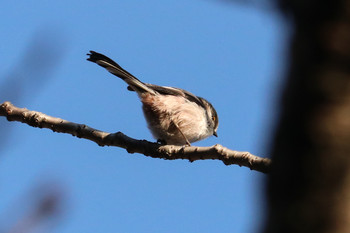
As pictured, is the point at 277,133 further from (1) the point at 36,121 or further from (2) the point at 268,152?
(1) the point at 36,121

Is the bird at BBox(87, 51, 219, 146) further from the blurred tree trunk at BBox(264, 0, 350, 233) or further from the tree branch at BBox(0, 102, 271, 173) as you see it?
the blurred tree trunk at BBox(264, 0, 350, 233)

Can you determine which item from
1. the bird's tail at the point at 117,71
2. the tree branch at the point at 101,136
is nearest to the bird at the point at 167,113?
the bird's tail at the point at 117,71

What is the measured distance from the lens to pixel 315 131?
0.84 meters

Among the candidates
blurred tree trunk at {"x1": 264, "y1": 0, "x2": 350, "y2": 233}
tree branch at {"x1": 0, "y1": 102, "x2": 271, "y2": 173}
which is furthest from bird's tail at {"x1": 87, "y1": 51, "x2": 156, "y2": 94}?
blurred tree trunk at {"x1": 264, "y1": 0, "x2": 350, "y2": 233}

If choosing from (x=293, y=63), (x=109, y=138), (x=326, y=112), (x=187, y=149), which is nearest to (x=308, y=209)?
(x=326, y=112)

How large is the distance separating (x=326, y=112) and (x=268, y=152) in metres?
0.14

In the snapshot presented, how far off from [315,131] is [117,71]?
4135 mm

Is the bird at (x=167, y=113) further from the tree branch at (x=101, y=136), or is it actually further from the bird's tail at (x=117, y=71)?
the tree branch at (x=101, y=136)

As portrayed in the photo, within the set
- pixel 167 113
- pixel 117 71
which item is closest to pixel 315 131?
pixel 117 71

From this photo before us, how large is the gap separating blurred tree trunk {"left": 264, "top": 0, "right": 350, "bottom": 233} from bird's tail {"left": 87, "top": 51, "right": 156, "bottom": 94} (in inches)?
155

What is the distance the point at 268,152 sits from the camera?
0.91m

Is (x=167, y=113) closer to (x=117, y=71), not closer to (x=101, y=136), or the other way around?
(x=117, y=71)

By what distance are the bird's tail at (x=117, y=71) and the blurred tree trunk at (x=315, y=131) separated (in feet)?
12.9

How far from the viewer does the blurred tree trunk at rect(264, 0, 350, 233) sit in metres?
0.81
